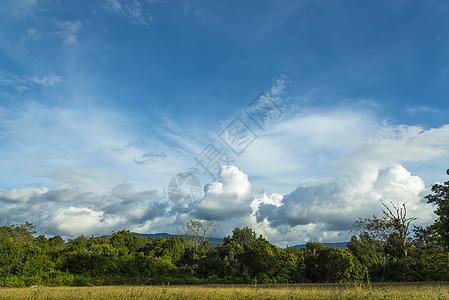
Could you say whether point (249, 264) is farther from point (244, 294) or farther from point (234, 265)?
point (244, 294)

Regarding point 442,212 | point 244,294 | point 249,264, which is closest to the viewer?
point 244,294

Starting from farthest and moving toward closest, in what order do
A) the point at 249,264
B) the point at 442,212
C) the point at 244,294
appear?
the point at 249,264 → the point at 442,212 → the point at 244,294

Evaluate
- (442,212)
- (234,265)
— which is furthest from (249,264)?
(442,212)

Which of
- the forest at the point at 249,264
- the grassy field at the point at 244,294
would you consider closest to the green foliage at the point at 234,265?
the forest at the point at 249,264

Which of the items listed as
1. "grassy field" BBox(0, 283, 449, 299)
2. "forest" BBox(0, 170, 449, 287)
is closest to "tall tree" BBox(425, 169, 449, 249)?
"forest" BBox(0, 170, 449, 287)

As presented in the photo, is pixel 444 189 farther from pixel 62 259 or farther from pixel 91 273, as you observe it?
pixel 62 259

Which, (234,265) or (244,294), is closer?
(244,294)

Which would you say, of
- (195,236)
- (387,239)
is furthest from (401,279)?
(195,236)

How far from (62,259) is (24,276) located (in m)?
7.68

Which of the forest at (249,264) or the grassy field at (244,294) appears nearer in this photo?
the grassy field at (244,294)

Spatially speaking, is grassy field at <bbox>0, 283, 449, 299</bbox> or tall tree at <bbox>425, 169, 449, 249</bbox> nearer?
grassy field at <bbox>0, 283, 449, 299</bbox>

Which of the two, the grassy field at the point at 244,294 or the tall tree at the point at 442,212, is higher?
the tall tree at the point at 442,212

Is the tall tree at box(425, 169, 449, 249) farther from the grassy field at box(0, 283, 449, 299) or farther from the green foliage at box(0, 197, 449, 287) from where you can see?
the grassy field at box(0, 283, 449, 299)

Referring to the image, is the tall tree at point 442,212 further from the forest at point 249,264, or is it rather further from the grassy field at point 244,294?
the grassy field at point 244,294
